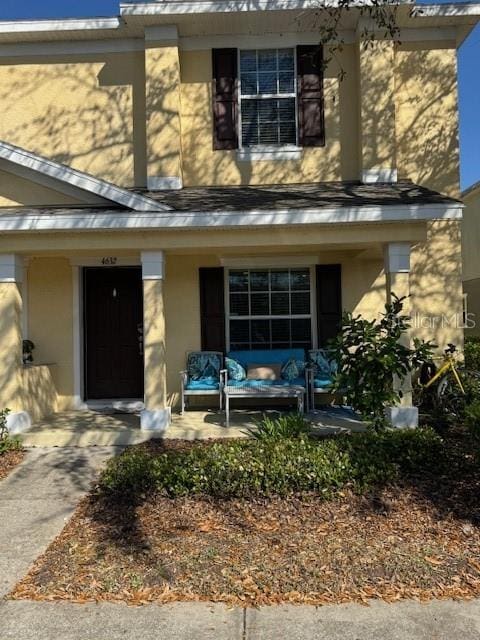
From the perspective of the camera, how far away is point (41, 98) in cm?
923

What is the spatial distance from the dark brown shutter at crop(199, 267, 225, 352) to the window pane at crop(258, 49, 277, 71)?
3336 mm

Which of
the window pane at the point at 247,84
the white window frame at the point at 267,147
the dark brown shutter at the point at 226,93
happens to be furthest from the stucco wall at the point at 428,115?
the dark brown shutter at the point at 226,93

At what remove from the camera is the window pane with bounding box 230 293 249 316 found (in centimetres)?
920

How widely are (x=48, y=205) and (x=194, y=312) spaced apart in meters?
2.79

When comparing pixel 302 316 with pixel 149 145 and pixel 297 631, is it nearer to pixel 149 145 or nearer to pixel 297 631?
pixel 149 145

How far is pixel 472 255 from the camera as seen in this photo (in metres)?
17.5

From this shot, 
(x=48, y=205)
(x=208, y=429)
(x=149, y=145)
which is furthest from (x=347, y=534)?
(x=149, y=145)

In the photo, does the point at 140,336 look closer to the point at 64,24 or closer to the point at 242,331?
the point at 242,331

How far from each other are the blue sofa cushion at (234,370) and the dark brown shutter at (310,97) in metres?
3.67

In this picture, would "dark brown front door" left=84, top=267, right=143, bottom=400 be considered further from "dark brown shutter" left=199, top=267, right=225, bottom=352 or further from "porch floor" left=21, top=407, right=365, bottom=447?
"dark brown shutter" left=199, top=267, right=225, bottom=352

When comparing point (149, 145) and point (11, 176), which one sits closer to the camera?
point (11, 176)

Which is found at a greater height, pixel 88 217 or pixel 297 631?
pixel 88 217

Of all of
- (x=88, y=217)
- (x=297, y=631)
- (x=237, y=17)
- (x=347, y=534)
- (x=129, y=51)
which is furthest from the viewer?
(x=129, y=51)

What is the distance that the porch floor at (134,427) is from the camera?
277 inches
